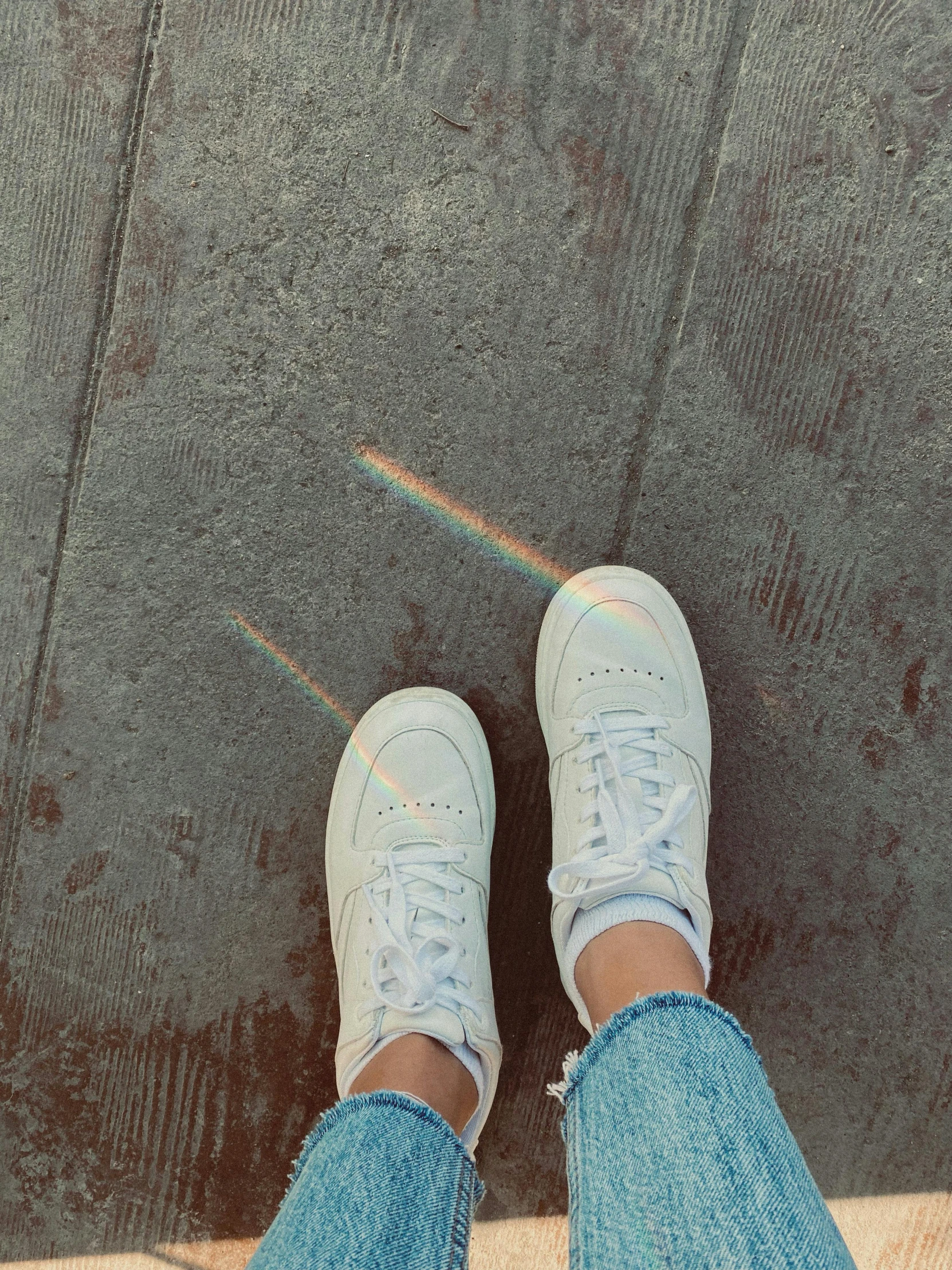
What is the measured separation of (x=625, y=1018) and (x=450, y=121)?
196 centimetres

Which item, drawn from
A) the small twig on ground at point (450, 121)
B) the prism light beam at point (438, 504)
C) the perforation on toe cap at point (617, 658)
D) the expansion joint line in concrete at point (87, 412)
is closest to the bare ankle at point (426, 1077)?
the perforation on toe cap at point (617, 658)

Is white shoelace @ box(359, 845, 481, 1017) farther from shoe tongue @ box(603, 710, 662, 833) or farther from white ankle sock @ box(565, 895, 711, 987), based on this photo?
shoe tongue @ box(603, 710, 662, 833)

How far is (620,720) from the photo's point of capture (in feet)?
6.01

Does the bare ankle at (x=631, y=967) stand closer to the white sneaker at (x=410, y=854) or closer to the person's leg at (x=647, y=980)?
the person's leg at (x=647, y=980)

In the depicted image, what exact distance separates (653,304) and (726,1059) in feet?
5.14

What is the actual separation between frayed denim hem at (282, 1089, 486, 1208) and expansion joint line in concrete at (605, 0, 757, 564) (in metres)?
1.30

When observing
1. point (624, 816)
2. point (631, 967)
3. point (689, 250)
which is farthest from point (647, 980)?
point (689, 250)

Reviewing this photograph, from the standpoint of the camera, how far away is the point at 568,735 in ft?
5.92

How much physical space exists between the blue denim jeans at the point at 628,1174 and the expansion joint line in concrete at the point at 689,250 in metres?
1.13

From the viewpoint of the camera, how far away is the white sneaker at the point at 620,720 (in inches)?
68.8

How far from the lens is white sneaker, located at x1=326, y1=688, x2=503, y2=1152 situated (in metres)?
1.73

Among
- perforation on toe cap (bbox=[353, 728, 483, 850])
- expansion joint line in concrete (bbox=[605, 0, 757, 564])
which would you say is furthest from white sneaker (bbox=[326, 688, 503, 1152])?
expansion joint line in concrete (bbox=[605, 0, 757, 564])

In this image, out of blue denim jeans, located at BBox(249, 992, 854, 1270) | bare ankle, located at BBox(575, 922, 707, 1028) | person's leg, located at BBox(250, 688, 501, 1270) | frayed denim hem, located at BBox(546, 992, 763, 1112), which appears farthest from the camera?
bare ankle, located at BBox(575, 922, 707, 1028)

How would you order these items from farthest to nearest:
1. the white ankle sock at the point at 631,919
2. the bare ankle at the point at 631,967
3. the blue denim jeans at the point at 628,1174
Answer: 1. the white ankle sock at the point at 631,919
2. the bare ankle at the point at 631,967
3. the blue denim jeans at the point at 628,1174
